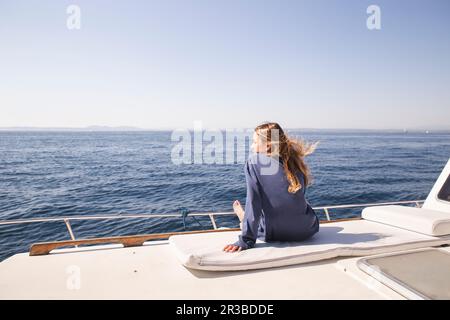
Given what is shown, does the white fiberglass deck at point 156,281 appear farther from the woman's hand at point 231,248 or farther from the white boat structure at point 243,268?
the woman's hand at point 231,248

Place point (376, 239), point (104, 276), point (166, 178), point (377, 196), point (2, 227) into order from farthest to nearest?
point (166, 178), point (377, 196), point (2, 227), point (376, 239), point (104, 276)

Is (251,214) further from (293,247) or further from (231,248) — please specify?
(293,247)

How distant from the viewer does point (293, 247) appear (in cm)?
270

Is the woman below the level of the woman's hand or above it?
above

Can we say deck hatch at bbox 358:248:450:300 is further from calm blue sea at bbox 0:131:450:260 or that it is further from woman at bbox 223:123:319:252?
calm blue sea at bbox 0:131:450:260

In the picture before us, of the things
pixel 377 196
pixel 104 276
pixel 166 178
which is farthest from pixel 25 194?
pixel 377 196

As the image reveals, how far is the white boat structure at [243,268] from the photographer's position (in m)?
2.06

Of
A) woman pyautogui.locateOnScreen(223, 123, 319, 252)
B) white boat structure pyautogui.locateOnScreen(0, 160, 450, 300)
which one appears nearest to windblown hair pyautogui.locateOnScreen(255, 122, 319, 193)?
woman pyautogui.locateOnScreen(223, 123, 319, 252)

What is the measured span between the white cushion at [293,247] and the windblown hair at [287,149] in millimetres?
623

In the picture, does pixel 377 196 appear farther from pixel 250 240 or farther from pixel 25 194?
pixel 25 194

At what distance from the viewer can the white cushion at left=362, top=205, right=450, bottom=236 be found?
3121mm

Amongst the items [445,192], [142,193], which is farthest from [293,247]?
[142,193]
